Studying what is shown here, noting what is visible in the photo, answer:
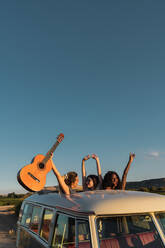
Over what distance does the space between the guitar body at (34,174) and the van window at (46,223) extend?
1358 millimetres

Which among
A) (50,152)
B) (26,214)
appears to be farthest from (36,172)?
(26,214)

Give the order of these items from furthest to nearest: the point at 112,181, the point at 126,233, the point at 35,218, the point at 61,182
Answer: the point at 112,181
the point at 35,218
the point at 61,182
the point at 126,233

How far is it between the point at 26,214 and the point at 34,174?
1007 mm

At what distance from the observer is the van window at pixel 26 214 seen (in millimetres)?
5168

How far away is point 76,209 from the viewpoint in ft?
10.0

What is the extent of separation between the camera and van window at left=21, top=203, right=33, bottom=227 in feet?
17.0

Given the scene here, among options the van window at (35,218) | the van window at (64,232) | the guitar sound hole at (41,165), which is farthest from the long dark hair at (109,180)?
the van window at (64,232)

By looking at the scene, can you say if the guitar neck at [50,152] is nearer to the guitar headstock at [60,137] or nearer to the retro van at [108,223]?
the guitar headstock at [60,137]

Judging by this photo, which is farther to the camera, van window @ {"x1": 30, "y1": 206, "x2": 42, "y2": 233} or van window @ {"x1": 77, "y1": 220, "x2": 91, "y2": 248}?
van window @ {"x1": 30, "y1": 206, "x2": 42, "y2": 233}

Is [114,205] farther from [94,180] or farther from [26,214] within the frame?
[26,214]

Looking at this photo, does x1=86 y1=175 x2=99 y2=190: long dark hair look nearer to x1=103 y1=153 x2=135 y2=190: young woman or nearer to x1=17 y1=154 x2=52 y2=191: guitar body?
x1=103 y1=153 x2=135 y2=190: young woman

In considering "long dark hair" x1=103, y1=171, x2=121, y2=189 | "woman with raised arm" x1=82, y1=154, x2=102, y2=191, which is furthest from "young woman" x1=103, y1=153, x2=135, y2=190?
"woman with raised arm" x1=82, y1=154, x2=102, y2=191

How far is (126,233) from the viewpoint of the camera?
10.1 ft

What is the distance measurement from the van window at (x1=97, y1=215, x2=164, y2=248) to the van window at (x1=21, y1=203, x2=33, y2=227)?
279 centimetres
